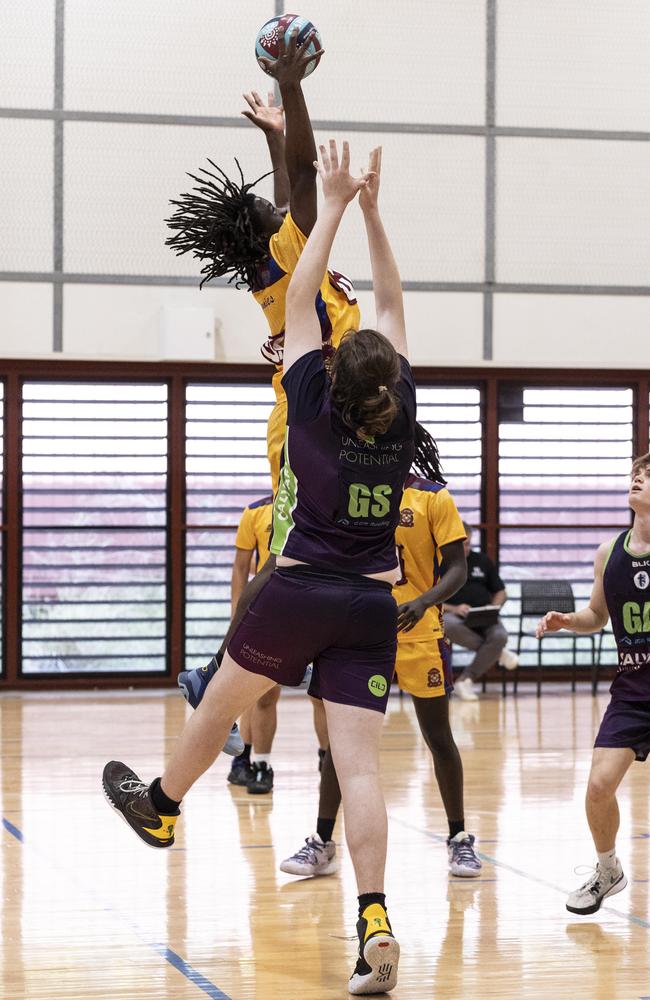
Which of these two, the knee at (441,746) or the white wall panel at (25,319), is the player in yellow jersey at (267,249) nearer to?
the knee at (441,746)

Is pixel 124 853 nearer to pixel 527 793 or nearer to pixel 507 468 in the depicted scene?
pixel 527 793

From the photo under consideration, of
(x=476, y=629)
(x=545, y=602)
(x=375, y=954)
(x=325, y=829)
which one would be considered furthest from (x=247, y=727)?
(x=545, y=602)

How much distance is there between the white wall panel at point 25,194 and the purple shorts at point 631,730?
7.89m

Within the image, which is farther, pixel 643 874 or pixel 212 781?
pixel 212 781

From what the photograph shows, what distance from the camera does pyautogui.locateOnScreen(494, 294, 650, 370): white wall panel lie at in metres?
11.7

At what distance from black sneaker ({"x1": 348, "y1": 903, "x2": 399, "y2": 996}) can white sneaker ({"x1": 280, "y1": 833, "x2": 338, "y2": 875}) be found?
4.96 ft

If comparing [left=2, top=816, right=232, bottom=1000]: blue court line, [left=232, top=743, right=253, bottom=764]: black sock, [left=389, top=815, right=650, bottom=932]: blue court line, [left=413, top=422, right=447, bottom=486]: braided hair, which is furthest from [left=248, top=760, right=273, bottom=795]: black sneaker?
[left=2, top=816, right=232, bottom=1000]: blue court line

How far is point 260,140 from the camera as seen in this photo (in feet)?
37.4

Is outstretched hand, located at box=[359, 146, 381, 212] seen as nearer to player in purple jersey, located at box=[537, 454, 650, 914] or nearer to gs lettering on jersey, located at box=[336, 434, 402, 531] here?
gs lettering on jersey, located at box=[336, 434, 402, 531]

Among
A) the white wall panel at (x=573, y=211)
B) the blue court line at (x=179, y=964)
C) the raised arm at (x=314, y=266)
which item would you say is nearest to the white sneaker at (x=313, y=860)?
the blue court line at (x=179, y=964)

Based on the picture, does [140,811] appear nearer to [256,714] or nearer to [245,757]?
[256,714]

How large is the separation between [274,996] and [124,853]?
197 centimetres

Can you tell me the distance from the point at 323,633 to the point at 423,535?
193 centimetres

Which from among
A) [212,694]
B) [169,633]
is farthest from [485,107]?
[212,694]
